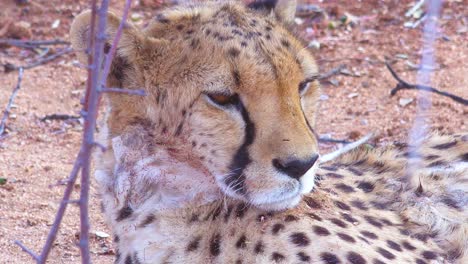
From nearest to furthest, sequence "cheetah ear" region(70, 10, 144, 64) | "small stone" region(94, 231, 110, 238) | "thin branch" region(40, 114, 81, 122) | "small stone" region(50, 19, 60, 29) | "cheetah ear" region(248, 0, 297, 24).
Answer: "cheetah ear" region(70, 10, 144, 64)
"cheetah ear" region(248, 0, 297, 24)
"small stone" region(94, 231, 110, 238)
"thin branch" region(40, 114, 81, 122)
"small stone" region(50, 19, 60, 29)

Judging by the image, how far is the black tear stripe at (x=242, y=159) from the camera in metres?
1.79

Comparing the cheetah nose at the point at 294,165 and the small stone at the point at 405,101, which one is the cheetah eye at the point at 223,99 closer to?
the cheetah nose at the point at 294,165

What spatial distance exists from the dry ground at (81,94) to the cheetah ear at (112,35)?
0.93 meters

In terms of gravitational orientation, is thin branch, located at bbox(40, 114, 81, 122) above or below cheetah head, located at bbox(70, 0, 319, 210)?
below

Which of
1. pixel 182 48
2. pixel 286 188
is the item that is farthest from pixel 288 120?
pixel 182 48

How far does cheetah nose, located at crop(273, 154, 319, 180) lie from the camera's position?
1729 millimetres

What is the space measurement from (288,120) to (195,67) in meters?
0.24

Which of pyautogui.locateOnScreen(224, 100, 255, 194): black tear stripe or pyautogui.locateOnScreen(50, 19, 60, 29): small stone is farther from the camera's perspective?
pyautogui.locateOnScreen(50, 19, 60, 29): small stone

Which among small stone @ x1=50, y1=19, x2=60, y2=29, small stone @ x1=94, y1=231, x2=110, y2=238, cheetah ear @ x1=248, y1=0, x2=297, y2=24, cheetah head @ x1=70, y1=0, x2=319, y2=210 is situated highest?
cheetah ear @ x1=248, y1=0, x2=297, y2=24

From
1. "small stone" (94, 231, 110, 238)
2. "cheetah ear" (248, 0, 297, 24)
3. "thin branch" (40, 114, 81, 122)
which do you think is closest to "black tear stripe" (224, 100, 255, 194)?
"cheetah ear" (248, 0, 297, 24)

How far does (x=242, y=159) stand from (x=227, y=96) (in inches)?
5.2

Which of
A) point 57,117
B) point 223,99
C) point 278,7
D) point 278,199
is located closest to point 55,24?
point 57,117

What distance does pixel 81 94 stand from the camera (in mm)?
3912

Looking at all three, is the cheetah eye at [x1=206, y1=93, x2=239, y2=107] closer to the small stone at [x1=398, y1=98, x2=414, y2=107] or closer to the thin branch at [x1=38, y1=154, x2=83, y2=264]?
the thin branch at [x1=38, y1=154, x2=83, y2=264]
